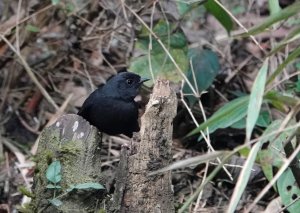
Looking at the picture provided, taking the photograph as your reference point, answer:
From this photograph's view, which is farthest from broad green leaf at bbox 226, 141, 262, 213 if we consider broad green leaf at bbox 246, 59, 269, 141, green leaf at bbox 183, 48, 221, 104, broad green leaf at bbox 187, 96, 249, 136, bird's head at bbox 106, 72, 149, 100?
green leaf at bbox 183, 48, 221, 104

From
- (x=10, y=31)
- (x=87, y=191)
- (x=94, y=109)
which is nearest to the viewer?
(x=87, y=191)

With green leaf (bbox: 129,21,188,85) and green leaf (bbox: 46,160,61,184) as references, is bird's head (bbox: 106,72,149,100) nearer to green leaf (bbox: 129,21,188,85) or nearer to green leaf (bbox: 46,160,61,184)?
green leaf (bbox: 129,21,188,85)

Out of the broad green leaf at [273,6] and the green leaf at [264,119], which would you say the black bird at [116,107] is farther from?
the broad green leaf at [273,6]

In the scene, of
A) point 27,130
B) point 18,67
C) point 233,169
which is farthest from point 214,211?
point 18,67

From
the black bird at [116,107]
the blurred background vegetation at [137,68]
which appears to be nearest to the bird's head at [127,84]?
the black bird at [116,107]

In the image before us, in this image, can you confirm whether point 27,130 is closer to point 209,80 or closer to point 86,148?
point 209,80

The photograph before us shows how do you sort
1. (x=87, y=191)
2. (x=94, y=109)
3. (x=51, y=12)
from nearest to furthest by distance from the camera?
(x=87, y=191)
(x=94, y=109)
(x=51, y=12)

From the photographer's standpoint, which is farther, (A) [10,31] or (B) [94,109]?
(A) [10,31]
